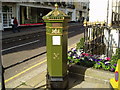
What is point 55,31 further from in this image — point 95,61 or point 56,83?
point 95,61

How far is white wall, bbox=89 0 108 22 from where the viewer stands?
7.59 m

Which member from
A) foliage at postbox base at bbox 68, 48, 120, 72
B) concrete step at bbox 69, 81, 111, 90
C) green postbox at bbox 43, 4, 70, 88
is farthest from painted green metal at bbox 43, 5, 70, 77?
foliage at postbox base at bbox 68, 48, 120, 72

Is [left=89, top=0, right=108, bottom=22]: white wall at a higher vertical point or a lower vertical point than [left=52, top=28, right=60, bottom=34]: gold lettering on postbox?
higher

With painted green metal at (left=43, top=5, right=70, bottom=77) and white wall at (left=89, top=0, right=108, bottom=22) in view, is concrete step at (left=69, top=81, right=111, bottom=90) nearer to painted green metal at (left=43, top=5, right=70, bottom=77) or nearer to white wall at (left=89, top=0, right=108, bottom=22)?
painted green metal at (left=43, top=5, right=70, bottom=77)

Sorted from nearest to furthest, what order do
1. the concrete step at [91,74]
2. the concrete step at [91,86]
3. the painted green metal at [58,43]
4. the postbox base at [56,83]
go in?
the painted green metal at [58,43] < the postbox base at [56,83] < the concrete step at [91,86] < the concrete step at [91,74]

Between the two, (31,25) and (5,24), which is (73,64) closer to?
(5,24)

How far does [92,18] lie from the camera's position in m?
8.05

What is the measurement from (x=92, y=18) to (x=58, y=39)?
4603mm

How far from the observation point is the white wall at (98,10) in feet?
24.9

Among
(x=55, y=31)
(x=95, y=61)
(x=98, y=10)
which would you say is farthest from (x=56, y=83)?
(x=98, y=10)

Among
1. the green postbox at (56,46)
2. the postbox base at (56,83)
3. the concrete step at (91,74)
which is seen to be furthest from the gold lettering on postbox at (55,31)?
the concrete step at (91,74)

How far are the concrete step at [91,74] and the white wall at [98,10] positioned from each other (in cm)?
377

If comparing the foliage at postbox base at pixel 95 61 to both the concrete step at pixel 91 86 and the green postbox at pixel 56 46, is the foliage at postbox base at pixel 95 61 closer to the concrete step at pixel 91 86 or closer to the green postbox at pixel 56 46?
the concrete step at pixel 91 86

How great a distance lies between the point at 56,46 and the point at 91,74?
139 centimetres
